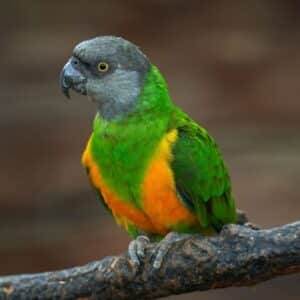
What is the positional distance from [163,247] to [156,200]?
168 mm

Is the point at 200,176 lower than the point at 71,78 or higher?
lower

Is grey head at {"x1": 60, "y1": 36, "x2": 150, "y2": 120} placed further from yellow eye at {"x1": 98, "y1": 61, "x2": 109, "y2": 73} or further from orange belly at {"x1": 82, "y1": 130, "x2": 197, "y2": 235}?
orange belly at {"x1": 82, "y1": 130, "x2": 197, "y2": 235}

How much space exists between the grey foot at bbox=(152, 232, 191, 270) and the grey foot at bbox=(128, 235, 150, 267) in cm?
5

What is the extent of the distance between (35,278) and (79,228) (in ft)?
5.51

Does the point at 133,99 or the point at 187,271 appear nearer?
the point at 187,271

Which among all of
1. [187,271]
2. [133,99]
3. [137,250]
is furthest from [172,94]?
[187,271]

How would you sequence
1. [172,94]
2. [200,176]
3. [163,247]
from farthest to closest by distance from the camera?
[172,94] → [200,176] → [163,247]

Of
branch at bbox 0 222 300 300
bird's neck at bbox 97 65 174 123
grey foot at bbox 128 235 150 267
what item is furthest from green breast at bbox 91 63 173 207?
branch at bbox 0 222 300 300

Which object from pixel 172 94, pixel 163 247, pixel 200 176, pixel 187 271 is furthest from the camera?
pixel 172 94

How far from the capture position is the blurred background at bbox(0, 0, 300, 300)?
14.5 feet

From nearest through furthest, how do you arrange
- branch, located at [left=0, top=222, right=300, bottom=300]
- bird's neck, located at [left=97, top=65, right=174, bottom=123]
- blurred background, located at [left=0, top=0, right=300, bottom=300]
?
branch, located at [left=0, top=222, right=300, bottom=300] < bird's neck, located at [left=97, top=65, right=174, bottom=123] < blurred background, located at [left=0, top=0, right=300, bottom=300]

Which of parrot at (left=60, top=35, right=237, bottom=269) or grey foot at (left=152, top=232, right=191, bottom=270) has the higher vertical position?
parrot at (left=60, top=35, right=237, bottom=269)

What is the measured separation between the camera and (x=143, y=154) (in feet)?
9.71

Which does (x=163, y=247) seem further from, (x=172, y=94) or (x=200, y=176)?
(x=172, y=94)
